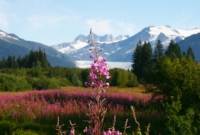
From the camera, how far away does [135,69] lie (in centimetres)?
6662

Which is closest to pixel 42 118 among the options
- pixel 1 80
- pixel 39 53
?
pixel 1 80

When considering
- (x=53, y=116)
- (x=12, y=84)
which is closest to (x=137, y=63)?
(x=12, y=84)

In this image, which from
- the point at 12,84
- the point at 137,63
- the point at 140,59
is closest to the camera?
the point at 12,84

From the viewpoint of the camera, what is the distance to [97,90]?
2.82 metres

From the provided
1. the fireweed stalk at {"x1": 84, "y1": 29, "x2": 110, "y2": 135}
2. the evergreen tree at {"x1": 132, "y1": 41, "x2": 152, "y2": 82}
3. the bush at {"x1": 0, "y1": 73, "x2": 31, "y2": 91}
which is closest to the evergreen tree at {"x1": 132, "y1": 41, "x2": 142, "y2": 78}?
the evergreen tree at {"x1": 132, "y1": 41, "x2": 152, "y2": 82}

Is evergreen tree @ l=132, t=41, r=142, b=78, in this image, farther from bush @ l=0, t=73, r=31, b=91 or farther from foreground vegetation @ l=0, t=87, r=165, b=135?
foreground vegetation @ l=0, t=87, r=165, b=135

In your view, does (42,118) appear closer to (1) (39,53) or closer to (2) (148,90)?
(2) (148,90)

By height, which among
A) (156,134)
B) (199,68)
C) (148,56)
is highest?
(148,56)

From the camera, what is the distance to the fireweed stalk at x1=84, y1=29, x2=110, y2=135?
2.74 metres

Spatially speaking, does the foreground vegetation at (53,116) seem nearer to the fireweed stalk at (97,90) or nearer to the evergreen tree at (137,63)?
the fireweed stalk at (97,90)

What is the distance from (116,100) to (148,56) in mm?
50478

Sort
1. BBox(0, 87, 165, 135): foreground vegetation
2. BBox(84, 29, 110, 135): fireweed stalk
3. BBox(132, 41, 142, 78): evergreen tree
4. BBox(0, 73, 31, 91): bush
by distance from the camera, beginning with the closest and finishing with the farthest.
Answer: BBox(84, 29, 110, 135): fireweed stalk
BBox(0, 87, 165, 135): foreground vegetation
BBox(0, 73, 31, 91): bush
BBox(132, 41, 142, 78): evergreen tree

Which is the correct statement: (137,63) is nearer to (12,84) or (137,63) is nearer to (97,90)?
(12,84)

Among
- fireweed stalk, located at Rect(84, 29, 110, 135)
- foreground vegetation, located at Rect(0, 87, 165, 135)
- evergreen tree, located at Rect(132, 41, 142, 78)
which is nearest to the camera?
fireweed stalk, located at Rect(84, 29, 110, 135)
